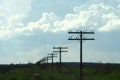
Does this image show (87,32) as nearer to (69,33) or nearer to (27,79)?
(69,33)

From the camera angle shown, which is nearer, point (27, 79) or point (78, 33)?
point (78, 33)

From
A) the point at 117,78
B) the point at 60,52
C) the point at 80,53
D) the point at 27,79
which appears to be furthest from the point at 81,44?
the point at 60,52

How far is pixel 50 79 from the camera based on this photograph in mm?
68500

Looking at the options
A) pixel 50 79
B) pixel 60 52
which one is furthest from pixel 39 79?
pixel 60 52

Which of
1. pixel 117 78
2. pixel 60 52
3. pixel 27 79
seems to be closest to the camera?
pixel 117 78

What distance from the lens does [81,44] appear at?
47312 mm

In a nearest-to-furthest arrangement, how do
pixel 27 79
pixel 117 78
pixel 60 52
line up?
1. pixel 117 78
2. pixel 27 79
3. pixel 60 52

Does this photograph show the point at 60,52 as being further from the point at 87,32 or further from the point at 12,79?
the point at 87,32

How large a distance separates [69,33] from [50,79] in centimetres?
2062

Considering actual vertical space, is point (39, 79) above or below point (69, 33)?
below

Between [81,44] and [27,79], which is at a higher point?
[81,44]

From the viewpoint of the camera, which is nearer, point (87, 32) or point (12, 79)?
point (87, 32)

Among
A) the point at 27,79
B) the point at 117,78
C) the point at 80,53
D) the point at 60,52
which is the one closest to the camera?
the point at 80,53

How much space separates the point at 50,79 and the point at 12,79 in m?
6.46
